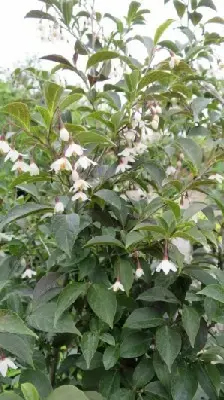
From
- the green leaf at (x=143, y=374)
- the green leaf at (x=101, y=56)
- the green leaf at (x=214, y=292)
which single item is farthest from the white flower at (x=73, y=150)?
the green leaf at (x=143, y=374)

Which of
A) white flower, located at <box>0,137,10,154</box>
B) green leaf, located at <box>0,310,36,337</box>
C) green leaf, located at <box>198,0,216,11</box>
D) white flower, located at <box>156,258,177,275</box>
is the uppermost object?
green leaf, located at <box>198,0,216,11</box>

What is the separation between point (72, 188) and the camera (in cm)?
107

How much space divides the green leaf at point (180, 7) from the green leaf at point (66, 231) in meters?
0.90

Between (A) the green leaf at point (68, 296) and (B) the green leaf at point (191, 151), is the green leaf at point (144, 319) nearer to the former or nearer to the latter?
(A) the green leaf at point (68, 296)

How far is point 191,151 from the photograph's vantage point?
1.13 meters

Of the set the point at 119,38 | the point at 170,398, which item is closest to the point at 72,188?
the point at 170,398

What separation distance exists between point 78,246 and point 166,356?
286mm

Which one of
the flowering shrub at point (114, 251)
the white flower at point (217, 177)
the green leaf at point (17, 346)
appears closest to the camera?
the green leaf at point (17, 346)

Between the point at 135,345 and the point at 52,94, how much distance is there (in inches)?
21.0

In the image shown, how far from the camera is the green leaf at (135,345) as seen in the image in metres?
1.11

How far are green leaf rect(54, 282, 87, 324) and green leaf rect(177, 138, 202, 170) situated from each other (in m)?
0.34

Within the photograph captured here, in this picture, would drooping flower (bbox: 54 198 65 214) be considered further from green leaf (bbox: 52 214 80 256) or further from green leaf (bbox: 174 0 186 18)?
green leaf (bbox: 174 0 186 18)

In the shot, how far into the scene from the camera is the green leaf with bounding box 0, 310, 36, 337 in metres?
0.79

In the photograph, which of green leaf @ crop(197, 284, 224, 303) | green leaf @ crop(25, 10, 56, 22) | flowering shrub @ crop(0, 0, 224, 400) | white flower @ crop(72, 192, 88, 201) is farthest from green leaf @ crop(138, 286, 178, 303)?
green leaf @ crop(25, 10, 56, 22)
